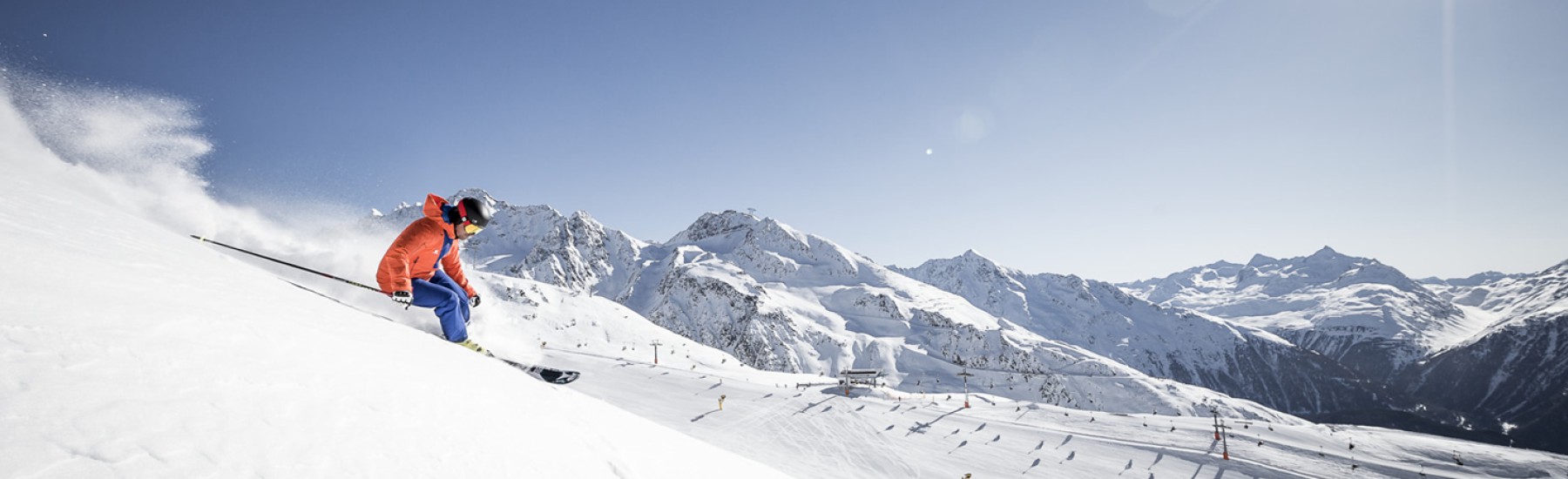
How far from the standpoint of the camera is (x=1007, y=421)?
36281mm

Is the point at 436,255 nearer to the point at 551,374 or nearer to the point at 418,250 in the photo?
the point at 418,250

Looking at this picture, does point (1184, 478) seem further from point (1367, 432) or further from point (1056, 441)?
point (1367, 432)

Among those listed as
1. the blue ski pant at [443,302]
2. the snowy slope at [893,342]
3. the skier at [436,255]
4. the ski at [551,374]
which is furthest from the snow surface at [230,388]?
the snowy slope at [893,342]

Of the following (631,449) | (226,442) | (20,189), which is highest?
(20,189)

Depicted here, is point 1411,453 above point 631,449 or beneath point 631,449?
beneath

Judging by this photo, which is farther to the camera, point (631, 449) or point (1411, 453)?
point (1411, 453)

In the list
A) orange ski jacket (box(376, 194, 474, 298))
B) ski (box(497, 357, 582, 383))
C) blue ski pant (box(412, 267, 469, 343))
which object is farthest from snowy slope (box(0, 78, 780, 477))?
ski (box(497, 357, 582, 383))

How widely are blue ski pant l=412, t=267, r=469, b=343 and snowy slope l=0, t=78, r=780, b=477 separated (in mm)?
3260

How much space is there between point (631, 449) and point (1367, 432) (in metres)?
71.2

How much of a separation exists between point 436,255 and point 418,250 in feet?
1.30

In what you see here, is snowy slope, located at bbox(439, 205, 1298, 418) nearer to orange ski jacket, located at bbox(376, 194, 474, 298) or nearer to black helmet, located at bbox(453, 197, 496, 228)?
black helmet, located at bbox(453, 197, 496, 228)

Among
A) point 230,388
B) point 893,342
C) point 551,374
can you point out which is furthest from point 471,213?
point 893,342

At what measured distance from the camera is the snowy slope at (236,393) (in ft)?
6.26

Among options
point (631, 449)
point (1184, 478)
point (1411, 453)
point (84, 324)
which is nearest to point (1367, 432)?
point (1411, 453)
